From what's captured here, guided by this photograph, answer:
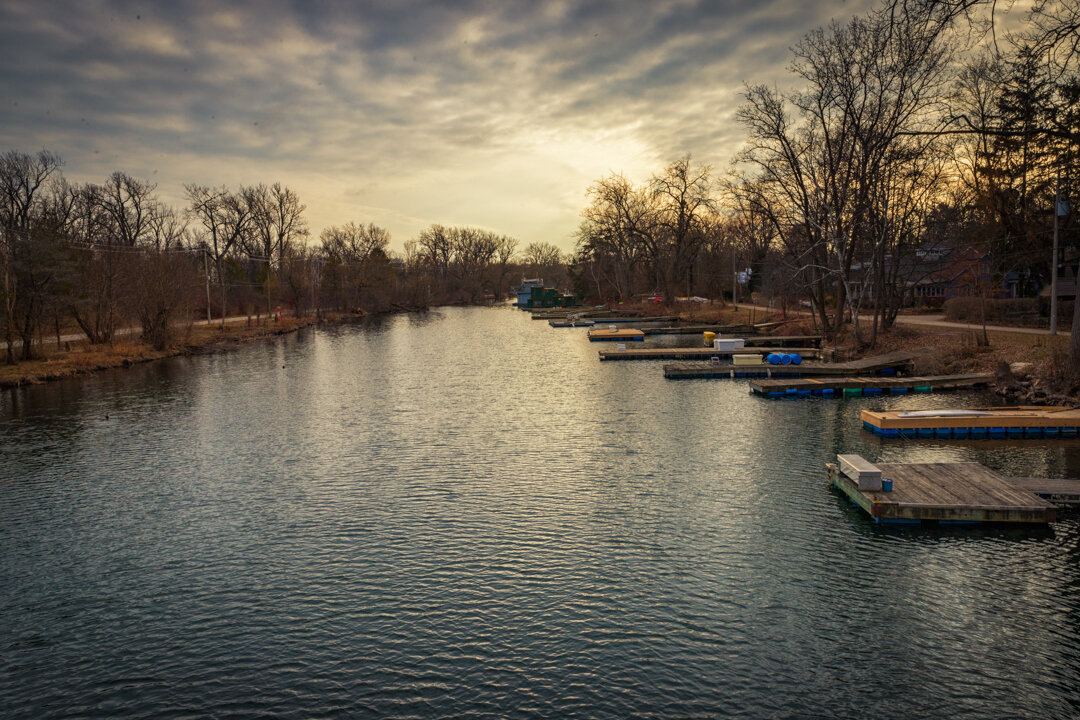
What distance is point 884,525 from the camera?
46.5 ft

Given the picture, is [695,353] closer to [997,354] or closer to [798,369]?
[798,369]

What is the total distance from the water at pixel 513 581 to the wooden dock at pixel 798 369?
37.7 ft

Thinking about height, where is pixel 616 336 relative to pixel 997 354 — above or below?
below

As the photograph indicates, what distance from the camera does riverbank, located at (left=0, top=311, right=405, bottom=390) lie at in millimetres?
36812

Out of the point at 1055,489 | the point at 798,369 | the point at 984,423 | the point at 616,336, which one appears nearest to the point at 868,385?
the point at 798,369

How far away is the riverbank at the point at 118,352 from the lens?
1449 inches

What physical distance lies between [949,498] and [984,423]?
907 centimetres

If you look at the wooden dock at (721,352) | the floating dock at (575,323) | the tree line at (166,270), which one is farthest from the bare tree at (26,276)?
the floating dock at (575,323)

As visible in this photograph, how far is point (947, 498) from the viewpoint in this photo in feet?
47.0

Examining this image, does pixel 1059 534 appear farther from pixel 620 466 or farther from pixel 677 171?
pixel 677 171

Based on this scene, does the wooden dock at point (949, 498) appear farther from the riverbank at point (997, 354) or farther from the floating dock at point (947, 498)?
the riverbank at point (997, 354)

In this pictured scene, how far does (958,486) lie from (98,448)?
24.9 m

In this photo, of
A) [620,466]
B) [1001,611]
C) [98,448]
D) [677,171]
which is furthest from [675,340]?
[1001,611]

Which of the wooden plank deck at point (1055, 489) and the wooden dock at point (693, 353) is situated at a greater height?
the wooden dock at point (693, 353)
